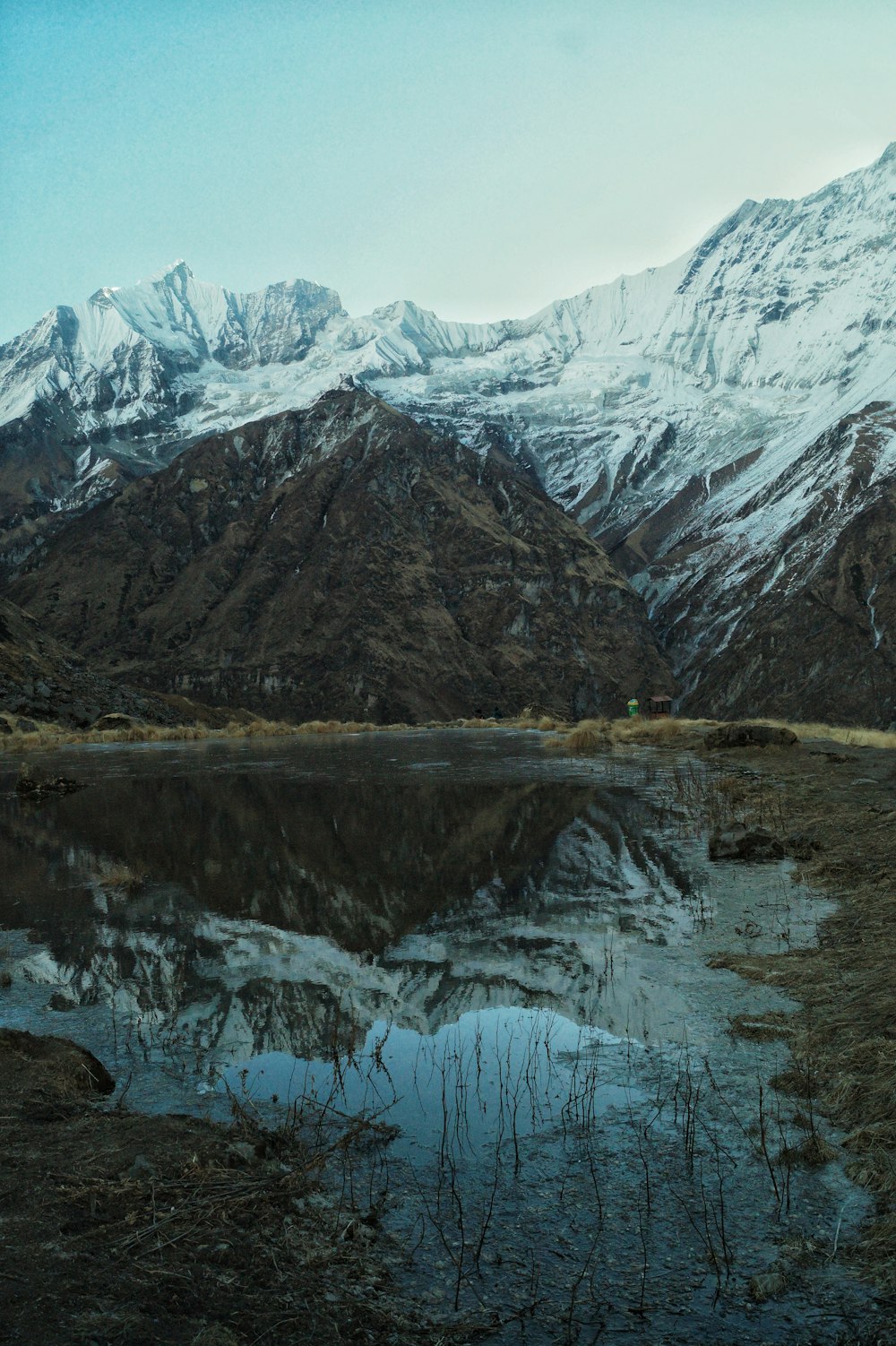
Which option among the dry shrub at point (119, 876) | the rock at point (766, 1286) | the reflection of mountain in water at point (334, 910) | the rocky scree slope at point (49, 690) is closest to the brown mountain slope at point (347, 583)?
the rocky scree slope at point (49, 690)

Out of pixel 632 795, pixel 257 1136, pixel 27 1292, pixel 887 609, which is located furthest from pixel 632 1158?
pixel 887 609

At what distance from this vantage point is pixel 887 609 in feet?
336

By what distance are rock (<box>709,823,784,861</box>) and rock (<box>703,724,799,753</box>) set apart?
58.1 feet

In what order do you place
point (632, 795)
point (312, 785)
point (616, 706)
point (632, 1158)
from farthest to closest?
point (616, 706) < point (312, 785) < point (632, 795) < point (632, 1158)

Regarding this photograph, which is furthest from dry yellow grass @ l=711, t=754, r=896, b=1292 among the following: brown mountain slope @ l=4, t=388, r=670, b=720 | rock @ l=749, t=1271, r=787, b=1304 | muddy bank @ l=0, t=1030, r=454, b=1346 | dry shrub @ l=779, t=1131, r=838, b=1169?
brown mountain slope @ l=4, t=388, r=670, b=720

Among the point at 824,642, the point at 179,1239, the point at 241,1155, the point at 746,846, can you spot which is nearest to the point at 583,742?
the point at 746,846

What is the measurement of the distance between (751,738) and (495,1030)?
26.2m

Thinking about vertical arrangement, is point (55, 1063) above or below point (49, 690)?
below

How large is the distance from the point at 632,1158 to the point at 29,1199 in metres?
3.17

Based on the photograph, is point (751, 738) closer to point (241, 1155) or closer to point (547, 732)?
point (547, 732)

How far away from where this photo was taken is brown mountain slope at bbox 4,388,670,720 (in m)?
103

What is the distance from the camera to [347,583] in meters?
110

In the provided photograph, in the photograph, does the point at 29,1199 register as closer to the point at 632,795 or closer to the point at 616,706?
the point at 632,795

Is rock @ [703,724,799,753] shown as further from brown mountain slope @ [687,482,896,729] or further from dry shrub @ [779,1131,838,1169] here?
brown mountain slope @ [687,482,896,729]
